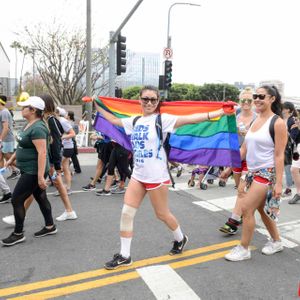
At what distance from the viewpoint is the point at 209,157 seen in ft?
15.4

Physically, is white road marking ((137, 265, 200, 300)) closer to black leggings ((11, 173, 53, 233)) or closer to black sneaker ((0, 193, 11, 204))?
black leggings ((11, 173, 53, 233))

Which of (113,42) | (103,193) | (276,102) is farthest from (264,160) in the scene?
(113,42)

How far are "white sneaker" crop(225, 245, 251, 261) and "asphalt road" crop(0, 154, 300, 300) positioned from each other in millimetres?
62

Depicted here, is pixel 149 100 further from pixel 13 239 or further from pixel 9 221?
pixel 9 221

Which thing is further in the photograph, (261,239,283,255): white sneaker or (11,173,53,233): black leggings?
(11,173,53,233): black leggings

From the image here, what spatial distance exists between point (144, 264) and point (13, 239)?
166 cm

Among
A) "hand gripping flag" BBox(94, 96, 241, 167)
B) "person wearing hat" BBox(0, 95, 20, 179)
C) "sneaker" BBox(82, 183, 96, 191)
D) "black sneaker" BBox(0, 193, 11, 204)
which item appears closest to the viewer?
"hand gripping flag" BBox(94, 96, 241, 167)

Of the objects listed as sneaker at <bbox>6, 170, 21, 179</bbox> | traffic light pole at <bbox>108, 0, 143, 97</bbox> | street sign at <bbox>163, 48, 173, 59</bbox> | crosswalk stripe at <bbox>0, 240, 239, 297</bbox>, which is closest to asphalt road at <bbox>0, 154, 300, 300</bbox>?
crosswalk stripe at <bbox>0, 240, 239, 297</bbox>

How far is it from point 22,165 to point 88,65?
1230 cm

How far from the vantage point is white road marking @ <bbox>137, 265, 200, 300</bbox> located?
3.27 m

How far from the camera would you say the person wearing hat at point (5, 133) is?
7.37 meters

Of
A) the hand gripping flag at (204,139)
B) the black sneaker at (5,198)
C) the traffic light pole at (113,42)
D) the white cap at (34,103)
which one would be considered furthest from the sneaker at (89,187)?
the traffic light pole at (113,42)

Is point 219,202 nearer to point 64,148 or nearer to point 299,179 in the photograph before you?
point 299,179

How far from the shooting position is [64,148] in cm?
740
